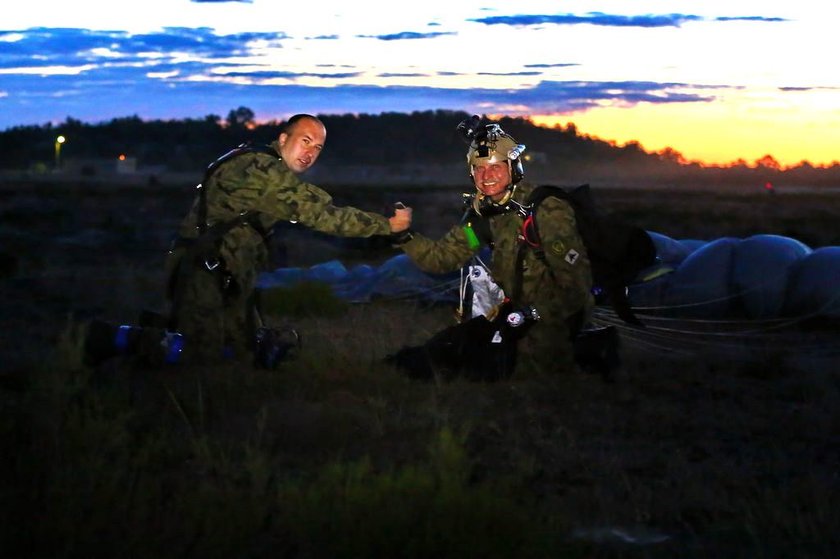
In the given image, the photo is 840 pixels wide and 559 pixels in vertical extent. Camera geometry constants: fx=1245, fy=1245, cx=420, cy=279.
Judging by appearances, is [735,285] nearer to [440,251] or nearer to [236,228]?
[440,251]

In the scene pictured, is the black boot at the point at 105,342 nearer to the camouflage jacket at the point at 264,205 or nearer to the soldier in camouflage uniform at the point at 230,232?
the soldier in camouflage uniform at the point at 230,232

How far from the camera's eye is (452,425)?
699 cm

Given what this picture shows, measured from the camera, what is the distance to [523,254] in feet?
27.3

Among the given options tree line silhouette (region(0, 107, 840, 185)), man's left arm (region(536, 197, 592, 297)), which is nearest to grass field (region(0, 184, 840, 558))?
man's left arm (region(536, 197, 592, 297))

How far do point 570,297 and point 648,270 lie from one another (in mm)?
947

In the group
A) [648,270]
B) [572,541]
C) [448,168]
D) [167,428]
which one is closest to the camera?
[572,541]

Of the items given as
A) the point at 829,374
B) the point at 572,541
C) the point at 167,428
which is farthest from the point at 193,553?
the point at 829,374

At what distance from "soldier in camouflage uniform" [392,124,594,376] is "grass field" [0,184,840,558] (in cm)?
32

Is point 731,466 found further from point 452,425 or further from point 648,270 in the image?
point 648,270

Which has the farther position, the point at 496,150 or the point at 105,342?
the point at 496,150

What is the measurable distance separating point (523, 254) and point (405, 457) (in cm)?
244

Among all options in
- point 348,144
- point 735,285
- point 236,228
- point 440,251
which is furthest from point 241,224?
point 348,144

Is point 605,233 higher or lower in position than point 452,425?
higher

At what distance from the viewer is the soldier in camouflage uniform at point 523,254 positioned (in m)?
8.23
